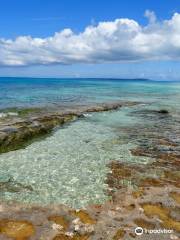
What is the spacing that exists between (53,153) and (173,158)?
993cm

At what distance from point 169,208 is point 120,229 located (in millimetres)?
3469

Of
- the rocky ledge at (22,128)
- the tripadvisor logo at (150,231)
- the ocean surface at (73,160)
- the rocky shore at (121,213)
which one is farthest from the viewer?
the rocky ledge at (22,128)

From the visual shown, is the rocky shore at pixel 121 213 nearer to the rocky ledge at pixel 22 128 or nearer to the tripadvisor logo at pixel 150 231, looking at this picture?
the tripadvisor logo at pixel 150 231

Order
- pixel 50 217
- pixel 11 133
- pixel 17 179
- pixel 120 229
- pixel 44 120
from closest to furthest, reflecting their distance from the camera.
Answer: pixel 120 229, pixel 50 217, pixel 17 179, pixel 11 133, pixel 44 120

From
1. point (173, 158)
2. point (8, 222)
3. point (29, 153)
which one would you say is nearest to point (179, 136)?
point (173, 158)

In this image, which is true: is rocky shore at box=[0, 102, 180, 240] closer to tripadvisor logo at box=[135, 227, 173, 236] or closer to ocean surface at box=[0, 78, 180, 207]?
→ tripadvisor logo at box=[135, 227, 173, 236]

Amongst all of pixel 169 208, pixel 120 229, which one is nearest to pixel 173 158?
pixel 169 208

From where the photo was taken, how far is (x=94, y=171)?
1981 cm

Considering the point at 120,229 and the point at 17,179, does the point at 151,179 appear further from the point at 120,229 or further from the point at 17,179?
the point at 17,179

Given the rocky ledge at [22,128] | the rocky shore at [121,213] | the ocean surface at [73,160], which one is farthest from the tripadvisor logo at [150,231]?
the rocky ledge at [22,128]

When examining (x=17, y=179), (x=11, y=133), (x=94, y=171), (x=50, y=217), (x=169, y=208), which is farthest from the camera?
(x=11, y=133)

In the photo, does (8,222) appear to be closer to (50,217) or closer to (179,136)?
(50,217)

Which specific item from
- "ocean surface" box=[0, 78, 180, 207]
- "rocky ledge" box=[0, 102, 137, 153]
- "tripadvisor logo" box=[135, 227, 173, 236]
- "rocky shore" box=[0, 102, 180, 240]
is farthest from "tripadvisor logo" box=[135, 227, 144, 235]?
"rocky ledge" box=[0, 102, 137, 153]

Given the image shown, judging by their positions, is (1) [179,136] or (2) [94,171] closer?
(2) [94,171]
